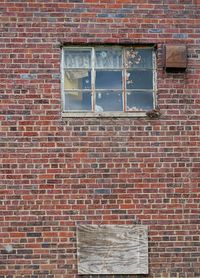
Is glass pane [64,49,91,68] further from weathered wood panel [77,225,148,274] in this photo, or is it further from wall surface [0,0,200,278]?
weathered wood panel [77,225,148,274]

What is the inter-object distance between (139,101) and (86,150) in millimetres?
1040

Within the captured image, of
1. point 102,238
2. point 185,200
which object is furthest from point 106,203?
point 185,200

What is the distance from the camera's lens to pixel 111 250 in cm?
746

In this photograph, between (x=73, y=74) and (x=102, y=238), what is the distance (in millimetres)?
2298

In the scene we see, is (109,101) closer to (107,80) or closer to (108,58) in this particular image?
(107,80)

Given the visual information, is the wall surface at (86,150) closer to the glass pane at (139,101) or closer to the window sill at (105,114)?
the window sill at (105,114)

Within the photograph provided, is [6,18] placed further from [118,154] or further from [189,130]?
[189,130]

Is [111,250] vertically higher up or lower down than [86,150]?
lower down

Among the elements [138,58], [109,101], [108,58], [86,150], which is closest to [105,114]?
[109,101]

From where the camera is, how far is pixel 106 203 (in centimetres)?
759

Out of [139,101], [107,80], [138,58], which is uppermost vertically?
[138,58]

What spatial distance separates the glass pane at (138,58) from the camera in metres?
7.95

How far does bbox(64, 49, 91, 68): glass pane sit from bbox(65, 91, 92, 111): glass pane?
38 centimetres

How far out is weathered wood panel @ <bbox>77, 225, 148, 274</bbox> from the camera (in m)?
7.44
